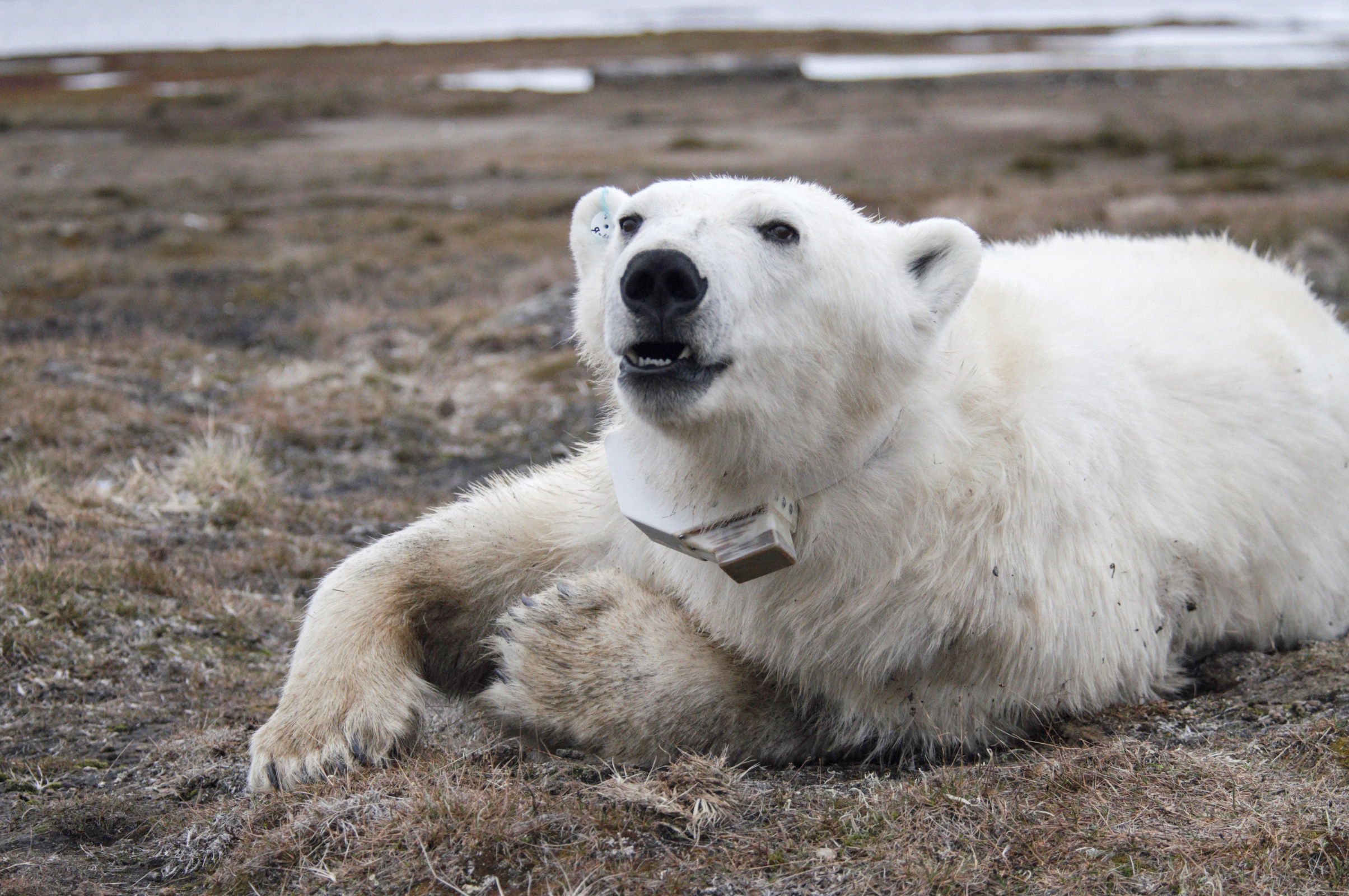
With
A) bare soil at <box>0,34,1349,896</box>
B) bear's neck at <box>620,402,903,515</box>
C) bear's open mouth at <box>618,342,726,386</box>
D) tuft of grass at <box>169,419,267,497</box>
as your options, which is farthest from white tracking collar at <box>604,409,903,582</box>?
tuft of grass at <box>169,419,267,497</box>

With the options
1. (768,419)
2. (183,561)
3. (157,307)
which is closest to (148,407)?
(183,561)

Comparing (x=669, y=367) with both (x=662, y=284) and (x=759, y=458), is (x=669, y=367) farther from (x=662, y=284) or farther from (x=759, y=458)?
(x=759, y=458)

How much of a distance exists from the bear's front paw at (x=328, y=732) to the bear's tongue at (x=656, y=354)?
3.81 ft

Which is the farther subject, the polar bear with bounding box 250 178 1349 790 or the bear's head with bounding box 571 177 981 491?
the polar bear with bounding box 250 178 1349 790

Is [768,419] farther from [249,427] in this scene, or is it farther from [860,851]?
[249,427]

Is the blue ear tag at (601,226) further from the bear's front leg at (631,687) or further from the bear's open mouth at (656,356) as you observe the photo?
the bear's front leg at (631,687)

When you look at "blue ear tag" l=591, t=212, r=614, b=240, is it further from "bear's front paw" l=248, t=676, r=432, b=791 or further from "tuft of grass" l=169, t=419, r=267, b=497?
"tuft of grass" l=169, t=419, r=267, b=497

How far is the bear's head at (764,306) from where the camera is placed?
8.24 ft

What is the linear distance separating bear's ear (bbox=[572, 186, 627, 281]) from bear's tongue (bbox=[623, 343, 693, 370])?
665 millimetres

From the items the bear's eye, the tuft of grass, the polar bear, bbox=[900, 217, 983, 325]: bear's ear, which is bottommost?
the tuft of grass

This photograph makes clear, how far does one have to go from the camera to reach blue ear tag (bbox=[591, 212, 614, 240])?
3225 mm

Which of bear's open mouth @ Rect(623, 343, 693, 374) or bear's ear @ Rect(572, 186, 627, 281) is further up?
bear's ear @ Rect(572, 186, 627, 281)

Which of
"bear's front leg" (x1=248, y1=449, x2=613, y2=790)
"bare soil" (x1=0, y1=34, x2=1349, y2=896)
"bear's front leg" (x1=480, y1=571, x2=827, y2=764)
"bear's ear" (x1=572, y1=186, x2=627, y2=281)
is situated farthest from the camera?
"bear's ear" (x1=572, y1=186, x2=627, y2=281)

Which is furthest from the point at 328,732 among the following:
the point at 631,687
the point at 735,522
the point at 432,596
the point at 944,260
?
the point at 944,260
